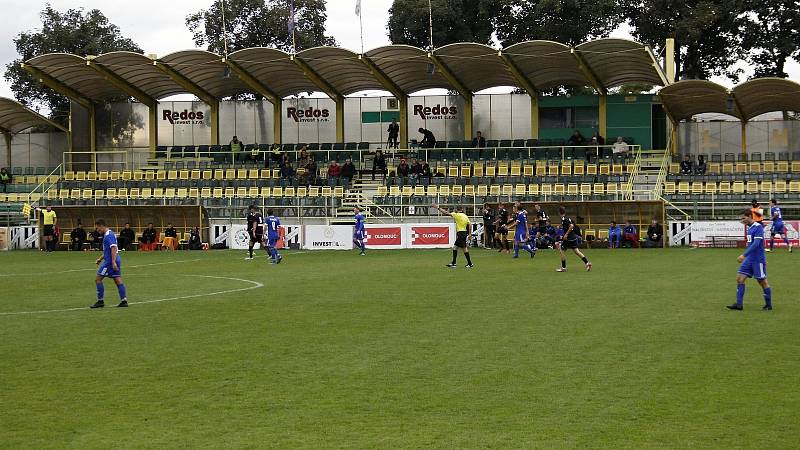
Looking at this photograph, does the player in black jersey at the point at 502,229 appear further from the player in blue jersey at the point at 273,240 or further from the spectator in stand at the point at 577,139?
the spectator in stand at the point at 577,139

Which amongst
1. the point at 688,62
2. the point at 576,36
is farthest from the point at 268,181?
the point at 688,62

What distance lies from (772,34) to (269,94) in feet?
102

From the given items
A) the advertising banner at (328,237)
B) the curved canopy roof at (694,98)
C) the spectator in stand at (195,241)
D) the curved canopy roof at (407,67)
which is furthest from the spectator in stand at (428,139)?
the spectator in stand at (195,241)

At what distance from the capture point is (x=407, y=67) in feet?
173

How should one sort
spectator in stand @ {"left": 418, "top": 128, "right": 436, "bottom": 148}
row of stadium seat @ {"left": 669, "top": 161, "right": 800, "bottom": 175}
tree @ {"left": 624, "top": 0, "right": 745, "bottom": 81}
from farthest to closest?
tree @ {"left": 624, "top": 0, "right": 745, "bottom": 81}
spectator in stand @ {"left": 418, "top": 128, "right": 436, "bottom": 148}
row of stadium seat @ {"left": 669, "top": 161, "right": 800, "bottom": 175}

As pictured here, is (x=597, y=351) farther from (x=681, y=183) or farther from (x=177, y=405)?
(x=681, y=183)

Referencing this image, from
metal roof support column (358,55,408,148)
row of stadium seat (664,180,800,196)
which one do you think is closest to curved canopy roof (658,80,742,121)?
row of stadium seat (664,180,800,196)

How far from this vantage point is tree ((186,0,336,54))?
72.8m

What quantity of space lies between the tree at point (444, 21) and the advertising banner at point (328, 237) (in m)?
27.9

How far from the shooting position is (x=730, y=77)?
67.2m

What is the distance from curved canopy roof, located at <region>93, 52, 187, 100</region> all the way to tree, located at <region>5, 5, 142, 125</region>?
15.6m

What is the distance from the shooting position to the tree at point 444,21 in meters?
67.2

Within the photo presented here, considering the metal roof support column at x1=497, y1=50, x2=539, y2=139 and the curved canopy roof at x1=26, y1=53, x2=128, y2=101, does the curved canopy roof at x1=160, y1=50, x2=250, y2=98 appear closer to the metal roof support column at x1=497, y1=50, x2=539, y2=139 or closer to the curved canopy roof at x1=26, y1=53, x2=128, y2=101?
the curved canopy roof at x1=26, y1=53, x2=128, y2=101

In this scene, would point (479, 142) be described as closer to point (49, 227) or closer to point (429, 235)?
point (429, 235)
